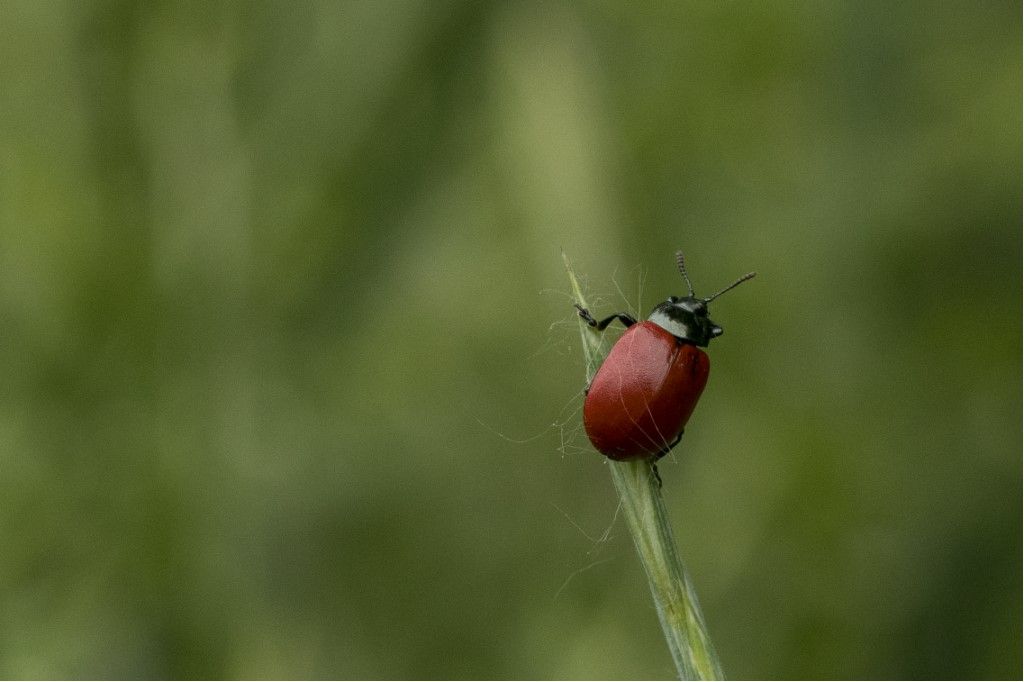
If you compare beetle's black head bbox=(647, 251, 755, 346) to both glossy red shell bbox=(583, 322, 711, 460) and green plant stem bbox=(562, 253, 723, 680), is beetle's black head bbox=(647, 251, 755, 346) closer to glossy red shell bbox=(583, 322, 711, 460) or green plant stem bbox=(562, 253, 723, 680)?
glossy red shell bbox=(583, 322, 711, 460)

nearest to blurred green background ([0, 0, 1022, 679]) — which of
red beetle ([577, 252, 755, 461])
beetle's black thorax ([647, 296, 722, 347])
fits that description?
beetle's black thorax ([647, 296, 722, 347])

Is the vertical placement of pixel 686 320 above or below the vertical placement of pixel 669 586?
above

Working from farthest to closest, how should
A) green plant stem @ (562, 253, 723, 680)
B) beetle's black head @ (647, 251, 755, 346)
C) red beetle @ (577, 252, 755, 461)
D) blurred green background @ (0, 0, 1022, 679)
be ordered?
blurred green background @ (0, 0, 1022, 679), beetle's black head @ (647, 251, 755, 346), red beetle @ (577, 252, 755, 461), green plant stem @ (562, 253, 723, 680)

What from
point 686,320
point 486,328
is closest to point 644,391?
point 686,320

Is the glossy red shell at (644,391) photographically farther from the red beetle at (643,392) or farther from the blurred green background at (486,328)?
the blurred green background at (486,328)

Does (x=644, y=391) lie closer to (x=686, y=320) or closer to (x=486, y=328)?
(x=686, y=320)

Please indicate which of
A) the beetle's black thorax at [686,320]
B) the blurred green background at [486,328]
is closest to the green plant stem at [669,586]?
the beetle's black thorax at [686,320]

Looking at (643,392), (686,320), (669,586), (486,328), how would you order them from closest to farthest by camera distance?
(669,586) → (643,392) → (686,320) → (486,328)
